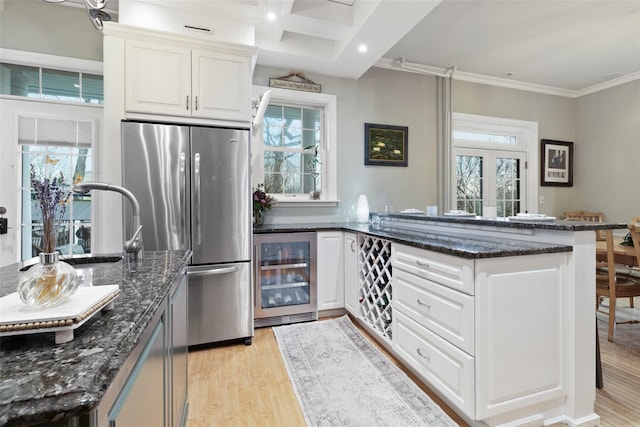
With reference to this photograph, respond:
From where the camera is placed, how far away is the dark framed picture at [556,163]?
15.4ft

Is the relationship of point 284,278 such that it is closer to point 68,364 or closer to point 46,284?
point 46,284

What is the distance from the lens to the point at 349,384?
6.34 ft

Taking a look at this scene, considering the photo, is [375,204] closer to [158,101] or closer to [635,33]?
[158,101]

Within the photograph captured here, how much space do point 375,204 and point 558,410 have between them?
2.55 m


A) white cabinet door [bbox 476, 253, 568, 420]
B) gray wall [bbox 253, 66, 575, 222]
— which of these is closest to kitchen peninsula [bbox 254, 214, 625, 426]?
→ white cabinet door [bbox 476, 253, 568, 420]

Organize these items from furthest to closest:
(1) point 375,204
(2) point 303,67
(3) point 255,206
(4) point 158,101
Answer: (1) point 375,204
(2) point 303,67
(3) point 255,206
(4) point 158,101

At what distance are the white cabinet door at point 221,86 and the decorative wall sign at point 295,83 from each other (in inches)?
33.4

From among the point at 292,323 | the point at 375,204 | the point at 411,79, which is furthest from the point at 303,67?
the point at 292,323

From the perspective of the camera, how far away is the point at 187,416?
5.37 ft

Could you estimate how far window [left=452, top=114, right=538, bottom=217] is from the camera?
4324mm

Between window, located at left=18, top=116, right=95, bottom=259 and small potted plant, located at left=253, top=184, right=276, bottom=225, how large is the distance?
144 cm

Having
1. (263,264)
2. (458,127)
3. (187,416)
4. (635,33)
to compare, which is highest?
(635,33)

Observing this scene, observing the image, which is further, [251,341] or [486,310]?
[251,341]

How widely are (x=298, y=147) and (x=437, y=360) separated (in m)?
2.64
